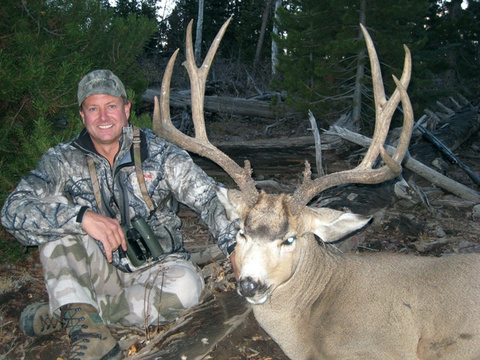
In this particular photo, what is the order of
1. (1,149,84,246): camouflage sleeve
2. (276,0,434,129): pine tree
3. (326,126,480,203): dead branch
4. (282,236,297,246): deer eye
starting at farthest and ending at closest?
(276,0,434,129): pine tree
(326,126,480,203): dead branch
(1,149,84,246): camouflage sleeve
(282,236,297,246): deer eye

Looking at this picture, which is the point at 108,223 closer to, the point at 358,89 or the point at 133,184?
the point at 133,184

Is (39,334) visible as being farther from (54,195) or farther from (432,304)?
(432,304)

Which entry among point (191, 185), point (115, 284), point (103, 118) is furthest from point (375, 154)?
point (115, 284)

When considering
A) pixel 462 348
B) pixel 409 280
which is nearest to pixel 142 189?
pixel 409 280

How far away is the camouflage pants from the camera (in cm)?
431

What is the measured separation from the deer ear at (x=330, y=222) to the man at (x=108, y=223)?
2.52 feet

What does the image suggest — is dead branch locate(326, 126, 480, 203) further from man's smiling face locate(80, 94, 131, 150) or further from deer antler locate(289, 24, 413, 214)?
man's smiling face locate(80, 94, 131, 150)

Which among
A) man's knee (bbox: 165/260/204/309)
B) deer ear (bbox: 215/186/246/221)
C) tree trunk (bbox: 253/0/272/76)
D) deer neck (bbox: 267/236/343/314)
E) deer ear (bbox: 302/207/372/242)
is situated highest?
tree trunk (bbox: 253/0/272/76)

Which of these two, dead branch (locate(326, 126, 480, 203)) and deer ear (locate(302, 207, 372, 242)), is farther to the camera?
dead branch (locate(326, 126, 480, 203))

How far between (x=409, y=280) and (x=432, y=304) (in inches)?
10.0

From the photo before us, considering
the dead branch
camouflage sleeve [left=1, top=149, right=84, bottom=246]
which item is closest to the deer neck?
camouflage sleeve [left=1, top=149, right=84, bottom=246]

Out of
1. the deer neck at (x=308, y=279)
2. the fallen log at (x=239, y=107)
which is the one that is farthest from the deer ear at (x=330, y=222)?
the fallen log at (x=239, y=107)

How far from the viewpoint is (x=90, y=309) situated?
14.2 feet

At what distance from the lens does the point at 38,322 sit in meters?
4.62
